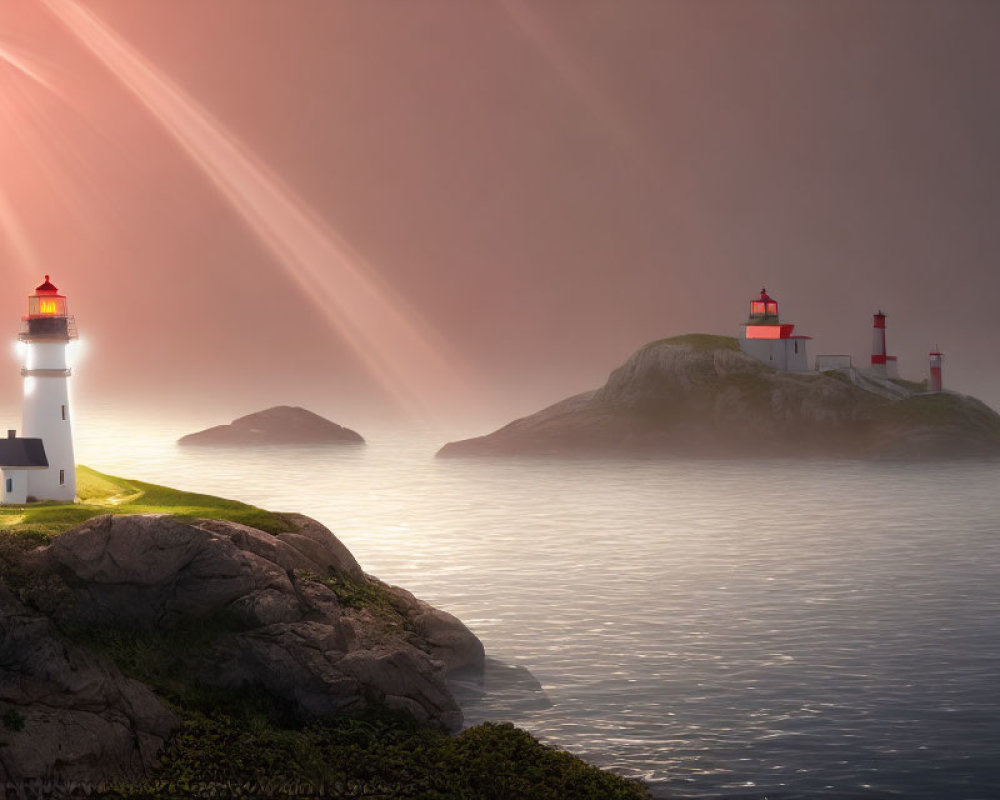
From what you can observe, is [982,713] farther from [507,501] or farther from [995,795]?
[507,501]

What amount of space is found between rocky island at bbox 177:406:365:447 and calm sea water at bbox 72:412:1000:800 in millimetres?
46780

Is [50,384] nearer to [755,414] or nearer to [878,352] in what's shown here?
[755,414]

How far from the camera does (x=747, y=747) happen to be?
31766 millimetres

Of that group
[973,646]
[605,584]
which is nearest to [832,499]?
[605,584]

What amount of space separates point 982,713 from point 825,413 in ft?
303

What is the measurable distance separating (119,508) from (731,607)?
24785 mm

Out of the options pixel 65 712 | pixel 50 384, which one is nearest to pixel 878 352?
pixel 50 384

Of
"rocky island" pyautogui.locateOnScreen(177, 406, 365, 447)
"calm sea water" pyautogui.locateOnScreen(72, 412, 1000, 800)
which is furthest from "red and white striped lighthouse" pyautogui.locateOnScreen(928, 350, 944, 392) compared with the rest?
"rocky island" pyautogui.locateOnScreen(177, 406, 365, 447)

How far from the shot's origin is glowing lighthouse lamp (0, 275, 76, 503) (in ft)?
134

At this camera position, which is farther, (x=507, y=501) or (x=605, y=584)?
(x=507, y=501)

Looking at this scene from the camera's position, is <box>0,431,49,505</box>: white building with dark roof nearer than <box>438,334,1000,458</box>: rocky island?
Yes

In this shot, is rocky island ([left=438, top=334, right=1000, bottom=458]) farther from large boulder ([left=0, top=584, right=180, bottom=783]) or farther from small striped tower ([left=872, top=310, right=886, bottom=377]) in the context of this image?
large boulder ([left=0, top=584, right=180, bottom=783])

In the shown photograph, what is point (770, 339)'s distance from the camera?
126m

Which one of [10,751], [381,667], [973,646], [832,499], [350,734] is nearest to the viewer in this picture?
[10,751]
